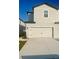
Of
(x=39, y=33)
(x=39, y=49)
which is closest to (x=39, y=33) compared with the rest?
(x=39, y=33)

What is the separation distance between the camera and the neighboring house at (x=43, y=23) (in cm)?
3362

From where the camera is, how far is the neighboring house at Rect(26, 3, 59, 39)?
33.6m

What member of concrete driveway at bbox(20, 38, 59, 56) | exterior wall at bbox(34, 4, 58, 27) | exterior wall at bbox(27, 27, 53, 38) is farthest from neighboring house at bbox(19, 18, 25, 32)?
concrete driveway at bbox(20, 38, 59, 56)

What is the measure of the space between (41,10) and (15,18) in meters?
30.2

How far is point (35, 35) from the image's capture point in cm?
3344

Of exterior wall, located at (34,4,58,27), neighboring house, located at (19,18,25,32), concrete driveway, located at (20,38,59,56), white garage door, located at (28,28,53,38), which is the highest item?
exterior wall, located at (34,4,58,27)

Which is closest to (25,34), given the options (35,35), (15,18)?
(35,35)

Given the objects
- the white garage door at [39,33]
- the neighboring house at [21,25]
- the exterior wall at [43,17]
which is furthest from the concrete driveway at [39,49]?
the exterior wall at [43,17]

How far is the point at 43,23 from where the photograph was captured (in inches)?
1358

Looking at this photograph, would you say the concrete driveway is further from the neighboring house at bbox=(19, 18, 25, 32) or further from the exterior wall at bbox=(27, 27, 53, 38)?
the neighboring house at bbox=(19, 18, 25, 32)

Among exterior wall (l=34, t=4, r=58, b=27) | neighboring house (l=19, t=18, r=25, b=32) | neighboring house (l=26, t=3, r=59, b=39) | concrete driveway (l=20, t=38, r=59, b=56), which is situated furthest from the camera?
exterior wall (l=34, t=4, r=58, b=27)

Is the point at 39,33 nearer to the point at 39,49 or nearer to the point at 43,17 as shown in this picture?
the point at 43,17

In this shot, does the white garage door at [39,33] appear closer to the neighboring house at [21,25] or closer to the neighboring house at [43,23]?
the neighboring house at [43,23]
